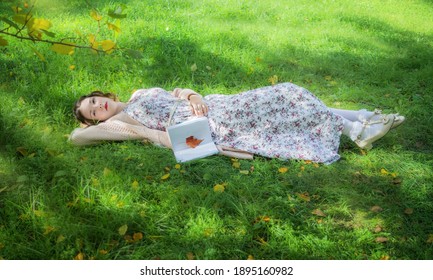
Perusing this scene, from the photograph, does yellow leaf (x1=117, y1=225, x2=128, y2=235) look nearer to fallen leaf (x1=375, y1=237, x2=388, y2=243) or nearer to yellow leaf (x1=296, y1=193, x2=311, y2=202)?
yellow leaf (x1=296, y1=193, x2=311, y2=202)

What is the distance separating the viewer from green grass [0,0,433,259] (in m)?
2.64

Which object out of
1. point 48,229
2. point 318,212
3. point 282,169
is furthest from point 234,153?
point 48,229

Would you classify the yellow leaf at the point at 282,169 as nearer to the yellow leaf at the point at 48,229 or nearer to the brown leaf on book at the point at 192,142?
the brown leaf on book at the point at 192,142

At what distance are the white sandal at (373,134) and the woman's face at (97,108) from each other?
6.50 feet

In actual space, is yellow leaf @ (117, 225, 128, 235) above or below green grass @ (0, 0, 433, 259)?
above

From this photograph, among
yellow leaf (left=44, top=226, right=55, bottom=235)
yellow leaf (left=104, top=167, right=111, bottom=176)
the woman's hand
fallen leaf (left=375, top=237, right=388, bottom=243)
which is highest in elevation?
fallen leaf (left=375, top=237, right=388, bottom=243)

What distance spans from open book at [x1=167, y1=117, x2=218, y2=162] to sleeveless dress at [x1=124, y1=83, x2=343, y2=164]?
86mm

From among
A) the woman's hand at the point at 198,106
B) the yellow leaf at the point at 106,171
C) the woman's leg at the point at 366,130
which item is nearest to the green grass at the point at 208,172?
the yellow leaf at the point at 106,171

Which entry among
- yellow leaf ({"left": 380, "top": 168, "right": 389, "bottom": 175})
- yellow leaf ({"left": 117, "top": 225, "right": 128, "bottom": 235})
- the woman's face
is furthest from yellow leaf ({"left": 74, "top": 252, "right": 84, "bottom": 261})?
yellow leaf ({"left": 380, "top": 168, "right": 389, "bottom": 175})

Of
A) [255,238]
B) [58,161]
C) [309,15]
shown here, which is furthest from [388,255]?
[309,15]

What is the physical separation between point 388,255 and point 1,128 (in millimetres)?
2999

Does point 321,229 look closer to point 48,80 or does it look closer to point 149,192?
point 149,192

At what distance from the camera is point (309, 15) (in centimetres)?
713

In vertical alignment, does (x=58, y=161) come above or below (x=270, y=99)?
below
